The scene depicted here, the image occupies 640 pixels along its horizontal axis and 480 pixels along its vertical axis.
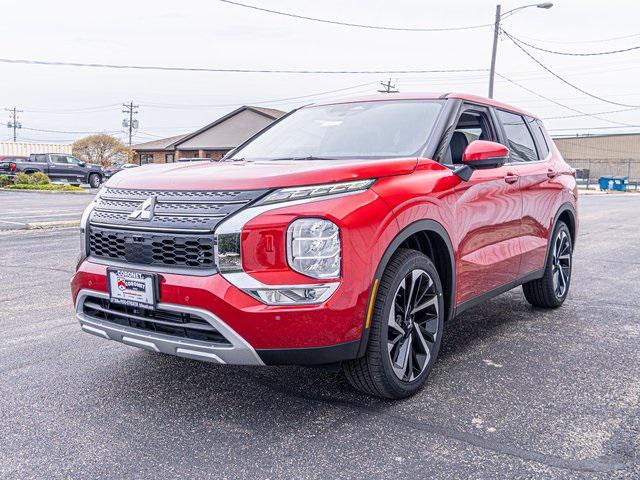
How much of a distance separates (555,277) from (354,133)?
8.41ft

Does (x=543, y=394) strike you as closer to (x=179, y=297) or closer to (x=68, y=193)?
(x=179, y=297)

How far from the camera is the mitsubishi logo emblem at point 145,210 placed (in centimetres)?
319

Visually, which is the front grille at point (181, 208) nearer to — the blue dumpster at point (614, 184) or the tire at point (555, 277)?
the tire at point (555, 277)

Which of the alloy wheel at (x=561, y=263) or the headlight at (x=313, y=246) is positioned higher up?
the headlight at (x=313, y=246)

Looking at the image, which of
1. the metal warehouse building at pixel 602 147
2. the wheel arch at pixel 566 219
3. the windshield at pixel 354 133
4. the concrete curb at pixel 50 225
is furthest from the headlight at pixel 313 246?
the metal warehouse building at pixel 602 147

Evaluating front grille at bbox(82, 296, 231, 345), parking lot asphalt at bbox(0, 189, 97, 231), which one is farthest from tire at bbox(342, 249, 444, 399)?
parking lot asphalt at bbox(0, 189, 97, 231)

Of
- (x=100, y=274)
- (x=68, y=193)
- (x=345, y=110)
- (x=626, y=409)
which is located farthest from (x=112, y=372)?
(x=68, y=193)

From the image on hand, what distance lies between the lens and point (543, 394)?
3.60 metres

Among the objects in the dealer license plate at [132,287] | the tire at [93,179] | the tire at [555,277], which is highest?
the dealer license plate at [132,287]

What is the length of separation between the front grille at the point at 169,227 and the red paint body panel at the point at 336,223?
7cm

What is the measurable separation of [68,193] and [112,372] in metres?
25.4

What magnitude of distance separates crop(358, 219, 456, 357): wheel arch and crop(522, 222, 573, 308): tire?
193cm

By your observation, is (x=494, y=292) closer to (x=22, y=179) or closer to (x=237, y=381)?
(x=237, y=381)

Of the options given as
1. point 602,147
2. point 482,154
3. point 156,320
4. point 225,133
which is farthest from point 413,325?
point 602,147
